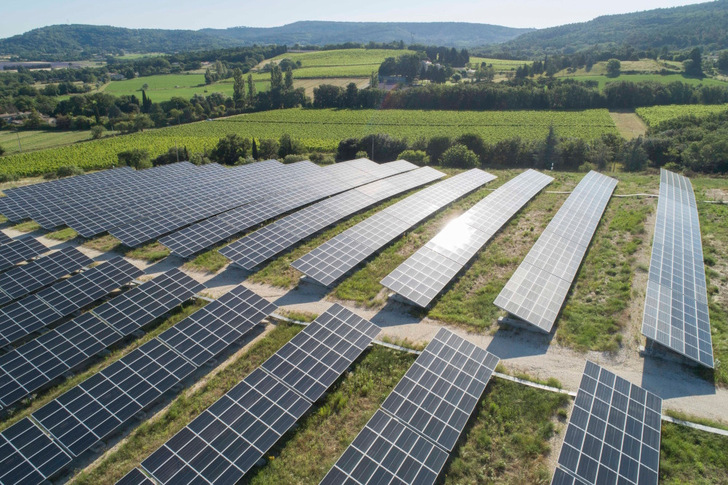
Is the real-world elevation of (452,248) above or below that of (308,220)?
above

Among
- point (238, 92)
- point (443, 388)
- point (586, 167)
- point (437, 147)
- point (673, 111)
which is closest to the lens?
point (443, 388)

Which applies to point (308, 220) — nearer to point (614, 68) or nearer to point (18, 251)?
point (18, 251)

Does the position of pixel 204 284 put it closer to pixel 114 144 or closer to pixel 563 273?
pixel 563 273

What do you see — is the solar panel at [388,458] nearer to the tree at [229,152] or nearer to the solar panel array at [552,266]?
the solar panel array at [552,266]

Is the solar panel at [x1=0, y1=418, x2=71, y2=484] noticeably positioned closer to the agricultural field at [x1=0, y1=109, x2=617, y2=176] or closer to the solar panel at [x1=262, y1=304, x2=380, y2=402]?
the solar panel at [x1=262, y1=304, x2=380, y2=402]

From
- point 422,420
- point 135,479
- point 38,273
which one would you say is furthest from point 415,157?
point 135,479

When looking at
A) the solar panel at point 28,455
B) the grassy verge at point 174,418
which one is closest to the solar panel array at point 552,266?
the grassy verge at point 174,418
